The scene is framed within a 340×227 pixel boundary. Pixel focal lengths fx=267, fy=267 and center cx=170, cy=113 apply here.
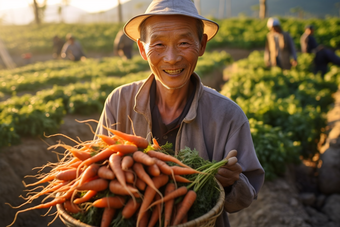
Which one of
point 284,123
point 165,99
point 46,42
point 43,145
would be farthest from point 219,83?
point 46,42

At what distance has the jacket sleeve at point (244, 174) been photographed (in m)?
1.86

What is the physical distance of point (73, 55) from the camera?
15031 mm

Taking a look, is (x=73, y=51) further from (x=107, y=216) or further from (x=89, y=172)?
(x=107, y=216)

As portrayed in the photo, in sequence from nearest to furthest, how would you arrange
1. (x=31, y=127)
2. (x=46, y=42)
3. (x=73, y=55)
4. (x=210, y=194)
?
(x=210, y=194) < (x=31, y=127) < (x=73, y=55) < (x=46, y=42)

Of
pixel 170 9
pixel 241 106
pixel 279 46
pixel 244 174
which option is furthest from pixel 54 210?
pixel 279 46

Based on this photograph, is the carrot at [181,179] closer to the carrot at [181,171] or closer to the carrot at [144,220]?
the carrot at [181,171]

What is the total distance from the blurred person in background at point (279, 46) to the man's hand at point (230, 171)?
9070 millimetres

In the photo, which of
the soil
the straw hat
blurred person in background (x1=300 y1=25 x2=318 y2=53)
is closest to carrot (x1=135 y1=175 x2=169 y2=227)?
the straw hat

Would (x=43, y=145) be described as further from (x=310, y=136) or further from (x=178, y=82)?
(x=310, y=136)

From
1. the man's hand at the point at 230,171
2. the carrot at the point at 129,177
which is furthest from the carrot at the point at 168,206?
the man's hand at the point at 230,171

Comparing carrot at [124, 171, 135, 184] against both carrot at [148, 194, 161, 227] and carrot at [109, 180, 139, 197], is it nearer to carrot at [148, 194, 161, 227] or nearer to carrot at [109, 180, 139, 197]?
carrot at [109, 180, 139, 197]

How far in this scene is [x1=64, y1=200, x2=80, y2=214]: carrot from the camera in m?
1.60

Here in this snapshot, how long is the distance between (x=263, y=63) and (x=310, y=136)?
6.41 m

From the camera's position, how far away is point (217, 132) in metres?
2.07
